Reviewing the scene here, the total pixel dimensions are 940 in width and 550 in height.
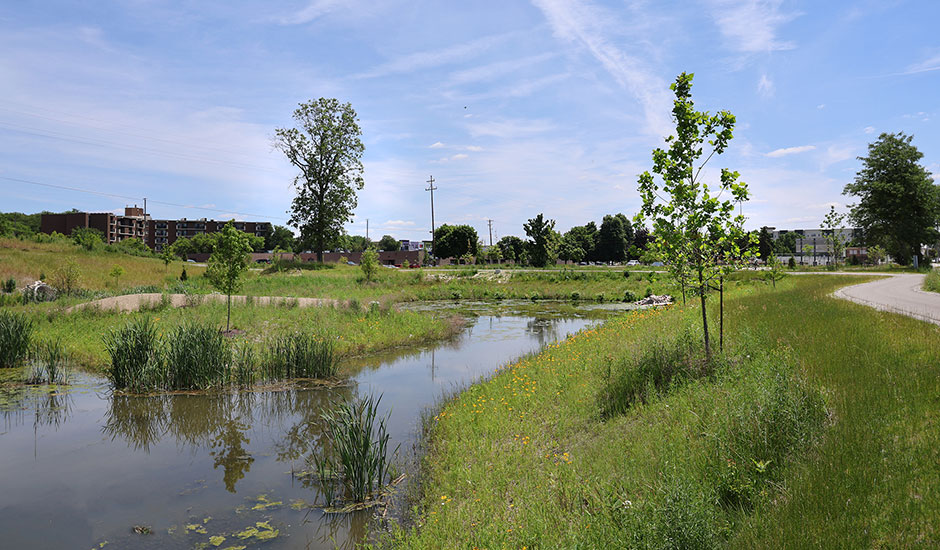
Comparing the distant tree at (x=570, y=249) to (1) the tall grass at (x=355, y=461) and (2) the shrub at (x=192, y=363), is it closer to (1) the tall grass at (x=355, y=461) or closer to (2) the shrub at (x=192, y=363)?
(2) the shrub at (x=192, y=363)

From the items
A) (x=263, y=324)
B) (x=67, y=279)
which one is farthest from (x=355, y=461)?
(x=67, y=279)

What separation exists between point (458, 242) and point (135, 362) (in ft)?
328

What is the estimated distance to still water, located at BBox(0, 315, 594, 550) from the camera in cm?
711

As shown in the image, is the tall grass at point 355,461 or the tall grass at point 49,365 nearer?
the tall grass at point 355,461

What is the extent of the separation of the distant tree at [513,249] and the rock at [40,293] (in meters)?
58.4

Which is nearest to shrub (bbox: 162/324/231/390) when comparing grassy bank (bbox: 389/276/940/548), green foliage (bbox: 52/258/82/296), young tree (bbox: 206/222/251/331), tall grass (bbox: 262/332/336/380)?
tall grass (bbox: 262/332/336/380)

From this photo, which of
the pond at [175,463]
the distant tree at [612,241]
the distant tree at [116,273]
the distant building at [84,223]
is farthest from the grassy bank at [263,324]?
the distant building at [84,223]

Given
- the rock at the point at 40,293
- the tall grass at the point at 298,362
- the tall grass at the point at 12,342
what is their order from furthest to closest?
1. the rock at the point at 40,293
2. the tall grass at the point at 12,342
3. the tall grass at the point at 298,362

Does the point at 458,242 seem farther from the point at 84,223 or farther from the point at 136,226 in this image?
the point at 136,226

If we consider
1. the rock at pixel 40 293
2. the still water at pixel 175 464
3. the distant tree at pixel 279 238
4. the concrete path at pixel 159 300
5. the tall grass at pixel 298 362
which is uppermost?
the distant tree at pixel 279 238

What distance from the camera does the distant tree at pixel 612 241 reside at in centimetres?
10456

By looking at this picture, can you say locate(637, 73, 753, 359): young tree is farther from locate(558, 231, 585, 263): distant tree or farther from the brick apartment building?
the brick apartment building

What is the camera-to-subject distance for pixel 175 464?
372 inches

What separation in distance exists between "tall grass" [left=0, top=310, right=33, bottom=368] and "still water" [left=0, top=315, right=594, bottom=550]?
280 centimetres
